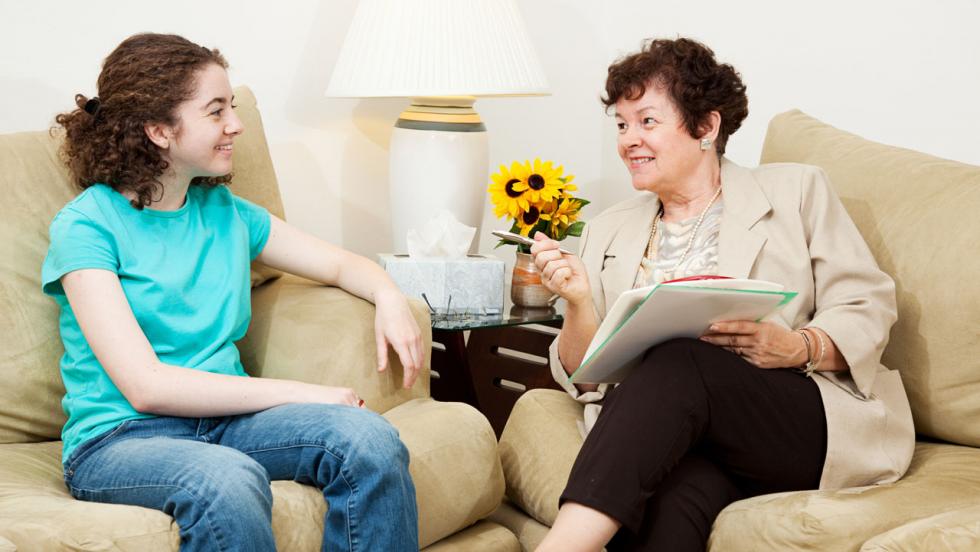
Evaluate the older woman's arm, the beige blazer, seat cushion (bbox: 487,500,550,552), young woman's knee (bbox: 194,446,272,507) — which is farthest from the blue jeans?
the older woman's arm

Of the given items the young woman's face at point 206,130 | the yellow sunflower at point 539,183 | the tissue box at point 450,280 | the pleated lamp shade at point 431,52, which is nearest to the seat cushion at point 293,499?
the tissue box at point 450,280

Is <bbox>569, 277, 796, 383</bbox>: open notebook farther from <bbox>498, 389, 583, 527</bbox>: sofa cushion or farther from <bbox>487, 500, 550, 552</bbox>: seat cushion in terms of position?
<bbox>487, 500, 550, 552</bbox>: seat cushion

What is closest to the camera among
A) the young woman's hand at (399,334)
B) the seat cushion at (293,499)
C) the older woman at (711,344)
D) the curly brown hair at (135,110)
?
the seat cushion at (293,499)

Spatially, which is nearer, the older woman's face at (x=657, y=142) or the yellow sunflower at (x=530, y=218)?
the older woman's face at (x=657, y=142)

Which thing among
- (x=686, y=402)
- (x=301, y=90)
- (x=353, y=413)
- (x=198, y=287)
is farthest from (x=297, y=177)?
(x=686, y=402)

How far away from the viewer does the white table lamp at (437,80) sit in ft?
7.24

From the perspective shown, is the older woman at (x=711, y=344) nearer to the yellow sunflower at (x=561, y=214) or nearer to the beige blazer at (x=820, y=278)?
the beige blazer at (x=820, y=278)

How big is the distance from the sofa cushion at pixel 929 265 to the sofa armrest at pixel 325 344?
79 cm

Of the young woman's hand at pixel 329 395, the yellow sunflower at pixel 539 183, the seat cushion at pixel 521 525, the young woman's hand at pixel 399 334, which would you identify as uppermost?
the yellow sunflower at pixel 539 183

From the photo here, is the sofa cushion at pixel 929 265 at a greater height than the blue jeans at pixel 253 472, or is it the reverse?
the sofa cushion at pixel 929 265

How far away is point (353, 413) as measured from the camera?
1.58 meters

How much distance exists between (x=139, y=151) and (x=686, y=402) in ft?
2.93

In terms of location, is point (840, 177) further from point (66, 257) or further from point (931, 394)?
point (66, 257)

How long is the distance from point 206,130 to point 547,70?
150 centimetres
